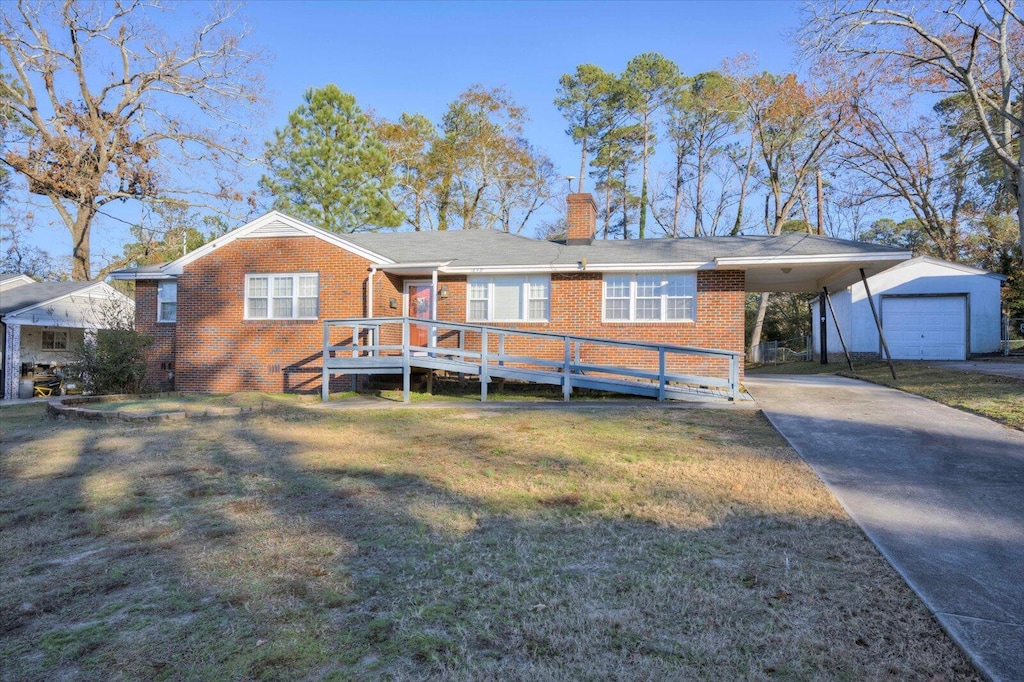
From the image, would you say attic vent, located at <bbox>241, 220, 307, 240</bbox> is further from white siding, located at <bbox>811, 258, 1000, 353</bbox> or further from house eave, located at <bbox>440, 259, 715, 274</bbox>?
white siding, located at <bbox>811, 258, 1000, 353</bbox>

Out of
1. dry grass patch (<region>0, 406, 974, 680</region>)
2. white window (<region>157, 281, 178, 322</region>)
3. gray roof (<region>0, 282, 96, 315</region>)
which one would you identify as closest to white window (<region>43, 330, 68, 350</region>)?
gray roof (<region>0, 282, 96, 315</region>)

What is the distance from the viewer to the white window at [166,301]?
664 inches

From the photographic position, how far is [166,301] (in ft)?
55.4

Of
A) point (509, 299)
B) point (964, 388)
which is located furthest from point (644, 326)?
point (964, 388)

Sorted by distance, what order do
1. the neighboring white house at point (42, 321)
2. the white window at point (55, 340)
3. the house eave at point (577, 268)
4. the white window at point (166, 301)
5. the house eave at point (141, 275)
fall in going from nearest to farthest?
1. the house eave at point (577, 268)
2. the house eave at point (141, 275)
3. the white window at point (166, 301)
4. the neighboring white house at point (42, 321)
5. the white window at point (55, 340)

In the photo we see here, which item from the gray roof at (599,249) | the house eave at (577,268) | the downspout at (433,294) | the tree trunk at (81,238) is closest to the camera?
the gray roof at (599,249)

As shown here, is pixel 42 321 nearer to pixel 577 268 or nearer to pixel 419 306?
pixel 419 306

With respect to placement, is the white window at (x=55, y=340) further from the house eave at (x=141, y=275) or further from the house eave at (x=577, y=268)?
the house eave at (x=577, y=268)

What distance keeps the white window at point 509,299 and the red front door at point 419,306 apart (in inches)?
49.4

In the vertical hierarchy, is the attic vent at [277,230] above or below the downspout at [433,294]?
above

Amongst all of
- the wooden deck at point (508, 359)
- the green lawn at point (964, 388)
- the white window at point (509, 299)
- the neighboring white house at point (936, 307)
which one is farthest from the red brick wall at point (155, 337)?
the neighboring white house at point (936, 307)

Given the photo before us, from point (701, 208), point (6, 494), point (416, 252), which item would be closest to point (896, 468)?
point (6, 494)

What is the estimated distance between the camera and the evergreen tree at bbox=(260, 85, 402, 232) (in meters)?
30.6

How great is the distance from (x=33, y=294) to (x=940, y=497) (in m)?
27.0
